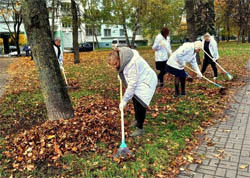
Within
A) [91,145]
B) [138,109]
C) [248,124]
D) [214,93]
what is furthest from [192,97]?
[91,145]

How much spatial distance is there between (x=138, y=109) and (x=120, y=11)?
2398 centimetres

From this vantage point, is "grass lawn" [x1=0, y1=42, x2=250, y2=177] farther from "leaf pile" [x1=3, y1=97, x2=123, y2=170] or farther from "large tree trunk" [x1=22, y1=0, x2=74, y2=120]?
"large tree trunk" [x1=22, y1=0, x2=74, y2=120]

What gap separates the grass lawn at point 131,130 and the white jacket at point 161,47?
39.5 inches

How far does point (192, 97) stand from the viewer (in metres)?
6.54

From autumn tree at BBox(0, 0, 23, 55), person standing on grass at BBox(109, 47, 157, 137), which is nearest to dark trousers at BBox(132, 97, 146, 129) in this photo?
person standing on grass at BBox(109, 47, 157, 137)

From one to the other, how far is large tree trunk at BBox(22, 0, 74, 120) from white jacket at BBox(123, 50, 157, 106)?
151 cm

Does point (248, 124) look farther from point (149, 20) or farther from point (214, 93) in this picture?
point (149, 20)

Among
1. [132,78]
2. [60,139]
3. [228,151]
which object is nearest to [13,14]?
[60,139]

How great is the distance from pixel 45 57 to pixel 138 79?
69.3 inches

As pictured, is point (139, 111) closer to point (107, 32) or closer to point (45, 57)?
point (45, 57)

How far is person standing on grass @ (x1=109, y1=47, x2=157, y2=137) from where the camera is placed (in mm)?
3604

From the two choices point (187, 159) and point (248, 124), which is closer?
point (187, 159)

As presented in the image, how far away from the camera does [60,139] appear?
4000mm

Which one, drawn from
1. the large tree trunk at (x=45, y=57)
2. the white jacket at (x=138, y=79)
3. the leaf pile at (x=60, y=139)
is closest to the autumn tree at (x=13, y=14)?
the large tree trunk at (x=45, y=57)
